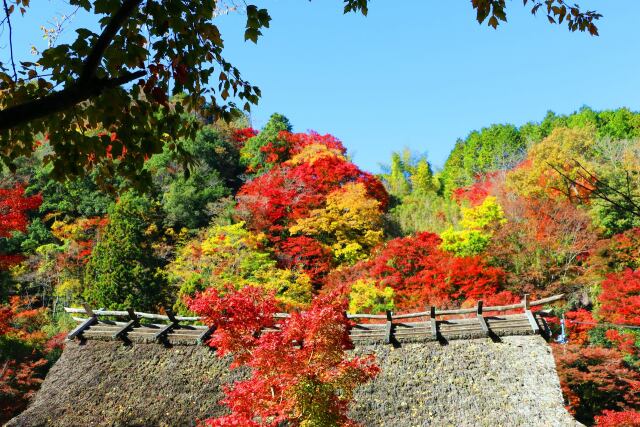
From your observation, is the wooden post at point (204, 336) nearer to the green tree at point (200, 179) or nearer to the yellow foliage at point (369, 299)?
the yellow foliage at point (369, 299)

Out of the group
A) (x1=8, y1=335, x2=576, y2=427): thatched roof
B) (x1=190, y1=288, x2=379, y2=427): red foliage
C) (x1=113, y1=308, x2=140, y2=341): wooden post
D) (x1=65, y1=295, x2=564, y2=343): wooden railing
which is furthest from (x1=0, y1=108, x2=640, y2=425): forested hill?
(x1=8, y1=335, x2=576, y2=427): thatched roof

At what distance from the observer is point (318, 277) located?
18359mm

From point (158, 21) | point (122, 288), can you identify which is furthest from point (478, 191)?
point (158, 21)

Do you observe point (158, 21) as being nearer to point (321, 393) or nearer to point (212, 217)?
point (321, 393)

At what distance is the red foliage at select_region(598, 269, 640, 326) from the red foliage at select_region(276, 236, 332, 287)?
26.7 ft

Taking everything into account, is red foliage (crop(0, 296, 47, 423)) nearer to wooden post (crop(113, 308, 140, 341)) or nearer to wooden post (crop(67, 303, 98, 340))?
wooden post (crop(67, 303, 98, 340))

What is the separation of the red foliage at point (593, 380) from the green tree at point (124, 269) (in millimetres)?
11269

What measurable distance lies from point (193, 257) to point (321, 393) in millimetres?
11667

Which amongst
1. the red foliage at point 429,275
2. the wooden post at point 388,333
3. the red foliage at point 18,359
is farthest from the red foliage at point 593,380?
the red foliage at point 18,359

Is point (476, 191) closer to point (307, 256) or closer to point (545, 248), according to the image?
point (545, 248)

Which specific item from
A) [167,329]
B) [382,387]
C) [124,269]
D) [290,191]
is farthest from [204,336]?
[290,191]

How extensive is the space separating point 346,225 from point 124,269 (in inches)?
293

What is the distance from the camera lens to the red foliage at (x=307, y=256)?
18.1 meters

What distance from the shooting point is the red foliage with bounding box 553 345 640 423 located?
1165 centimetres
